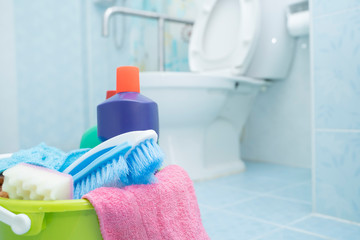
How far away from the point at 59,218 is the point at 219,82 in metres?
0.93

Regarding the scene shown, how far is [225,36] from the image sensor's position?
144cm

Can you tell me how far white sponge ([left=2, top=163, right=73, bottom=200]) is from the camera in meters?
0.31

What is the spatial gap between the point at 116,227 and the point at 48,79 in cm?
189

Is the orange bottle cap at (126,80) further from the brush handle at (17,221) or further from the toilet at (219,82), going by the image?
the toilet at (219,82)

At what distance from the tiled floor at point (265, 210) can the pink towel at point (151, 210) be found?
0.36 meters

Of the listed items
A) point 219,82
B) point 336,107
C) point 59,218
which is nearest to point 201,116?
point 219,82

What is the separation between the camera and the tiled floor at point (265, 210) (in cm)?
73

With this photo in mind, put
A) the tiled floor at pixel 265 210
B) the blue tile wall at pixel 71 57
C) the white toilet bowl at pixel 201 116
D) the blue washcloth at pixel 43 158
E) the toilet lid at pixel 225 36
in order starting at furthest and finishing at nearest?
the blue tile wall at pixel 71 57, the toilet lid at pixel 225 36, the white toilet bowl at pixel 201 116, the tiled floor at pixel 265 210, the blue washcloth at pixel 43 158

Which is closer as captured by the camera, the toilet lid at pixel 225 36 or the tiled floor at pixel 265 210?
the tiled floor at pixel 265 210

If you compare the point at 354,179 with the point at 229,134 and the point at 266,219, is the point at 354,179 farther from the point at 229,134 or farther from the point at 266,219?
the point at 229,134

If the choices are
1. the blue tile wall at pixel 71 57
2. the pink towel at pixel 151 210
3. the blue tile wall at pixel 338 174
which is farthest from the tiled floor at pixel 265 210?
the blue tile wall at pixel 71 57

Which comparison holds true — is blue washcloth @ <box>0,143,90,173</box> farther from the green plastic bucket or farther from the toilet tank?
the toilet tank

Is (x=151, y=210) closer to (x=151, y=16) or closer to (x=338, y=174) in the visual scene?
(x=338, y=174)

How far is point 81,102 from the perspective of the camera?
215 centimetres
